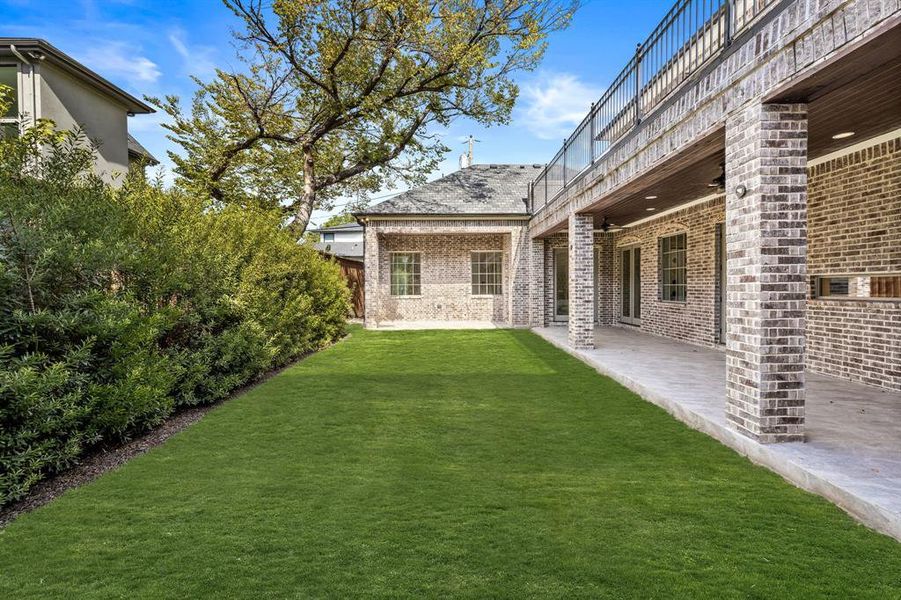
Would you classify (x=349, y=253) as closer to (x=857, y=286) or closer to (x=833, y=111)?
(x=857, y=286)

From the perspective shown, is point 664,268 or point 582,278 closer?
point 582,278

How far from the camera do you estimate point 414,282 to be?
53.0ft

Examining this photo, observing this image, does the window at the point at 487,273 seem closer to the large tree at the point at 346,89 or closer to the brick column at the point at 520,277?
the brick column at the point at 520,277

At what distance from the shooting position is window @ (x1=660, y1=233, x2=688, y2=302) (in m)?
10.3

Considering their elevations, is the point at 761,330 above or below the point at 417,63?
below

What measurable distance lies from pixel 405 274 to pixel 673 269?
27.3 ft

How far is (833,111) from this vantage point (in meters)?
4.16

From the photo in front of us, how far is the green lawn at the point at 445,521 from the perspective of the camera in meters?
2.25

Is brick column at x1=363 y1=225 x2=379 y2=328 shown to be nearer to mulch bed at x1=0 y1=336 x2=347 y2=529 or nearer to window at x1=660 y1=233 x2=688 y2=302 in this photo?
window at x1=660 y1=233 x2=688 y2=302

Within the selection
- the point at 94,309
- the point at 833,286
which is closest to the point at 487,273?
the point at 833,286

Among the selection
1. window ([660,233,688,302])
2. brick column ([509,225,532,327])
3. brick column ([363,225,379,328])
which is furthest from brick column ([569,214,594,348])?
brick column ([363,225,379,328])

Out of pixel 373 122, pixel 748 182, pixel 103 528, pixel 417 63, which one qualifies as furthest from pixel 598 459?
pixel 373 122

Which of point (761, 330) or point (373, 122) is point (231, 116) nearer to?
point (373, 122)

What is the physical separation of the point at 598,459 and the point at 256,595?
8.43 feet
